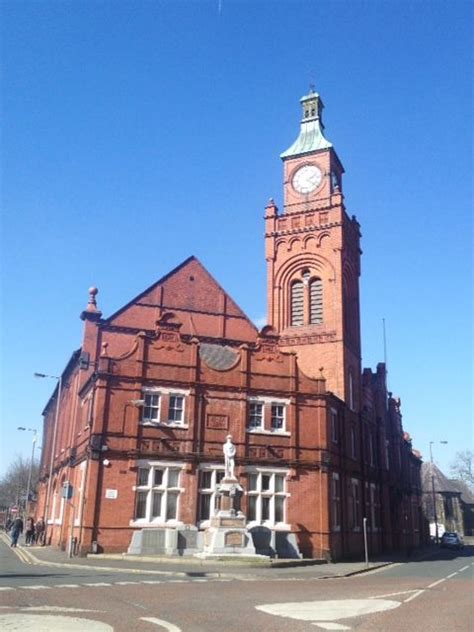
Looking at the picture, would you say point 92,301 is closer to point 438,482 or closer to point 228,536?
point 228,536

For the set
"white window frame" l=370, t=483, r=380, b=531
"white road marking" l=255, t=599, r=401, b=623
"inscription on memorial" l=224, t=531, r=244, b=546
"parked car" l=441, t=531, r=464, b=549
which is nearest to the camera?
"white road marking" l=255, t=599, r=401, b=623

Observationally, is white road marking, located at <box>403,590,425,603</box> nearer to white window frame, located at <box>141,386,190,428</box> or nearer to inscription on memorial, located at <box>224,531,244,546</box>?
inscription on memorial, located at <box>224,531,244,546</box>

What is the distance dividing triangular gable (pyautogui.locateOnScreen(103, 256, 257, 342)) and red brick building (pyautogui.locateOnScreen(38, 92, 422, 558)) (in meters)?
0.08

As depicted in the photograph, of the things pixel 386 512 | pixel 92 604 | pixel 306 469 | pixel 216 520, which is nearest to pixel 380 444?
pixel 386 512

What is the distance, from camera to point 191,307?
38.8m

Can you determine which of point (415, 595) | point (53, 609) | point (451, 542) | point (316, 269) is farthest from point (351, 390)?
point (53, 609)

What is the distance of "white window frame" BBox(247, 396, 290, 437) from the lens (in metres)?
31.2

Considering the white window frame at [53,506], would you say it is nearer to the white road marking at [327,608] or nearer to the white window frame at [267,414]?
the white window frame at [267,414]

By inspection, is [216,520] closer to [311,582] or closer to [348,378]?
[311,582]

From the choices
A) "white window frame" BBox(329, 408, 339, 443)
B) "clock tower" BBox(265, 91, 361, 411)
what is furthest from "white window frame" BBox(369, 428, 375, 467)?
"white window frame" BBox(329, 408, 339, 443)

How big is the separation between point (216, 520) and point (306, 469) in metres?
7.19

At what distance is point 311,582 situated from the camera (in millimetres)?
19406

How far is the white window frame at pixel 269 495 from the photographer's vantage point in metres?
29.7

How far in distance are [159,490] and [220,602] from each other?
15757 millimetres
